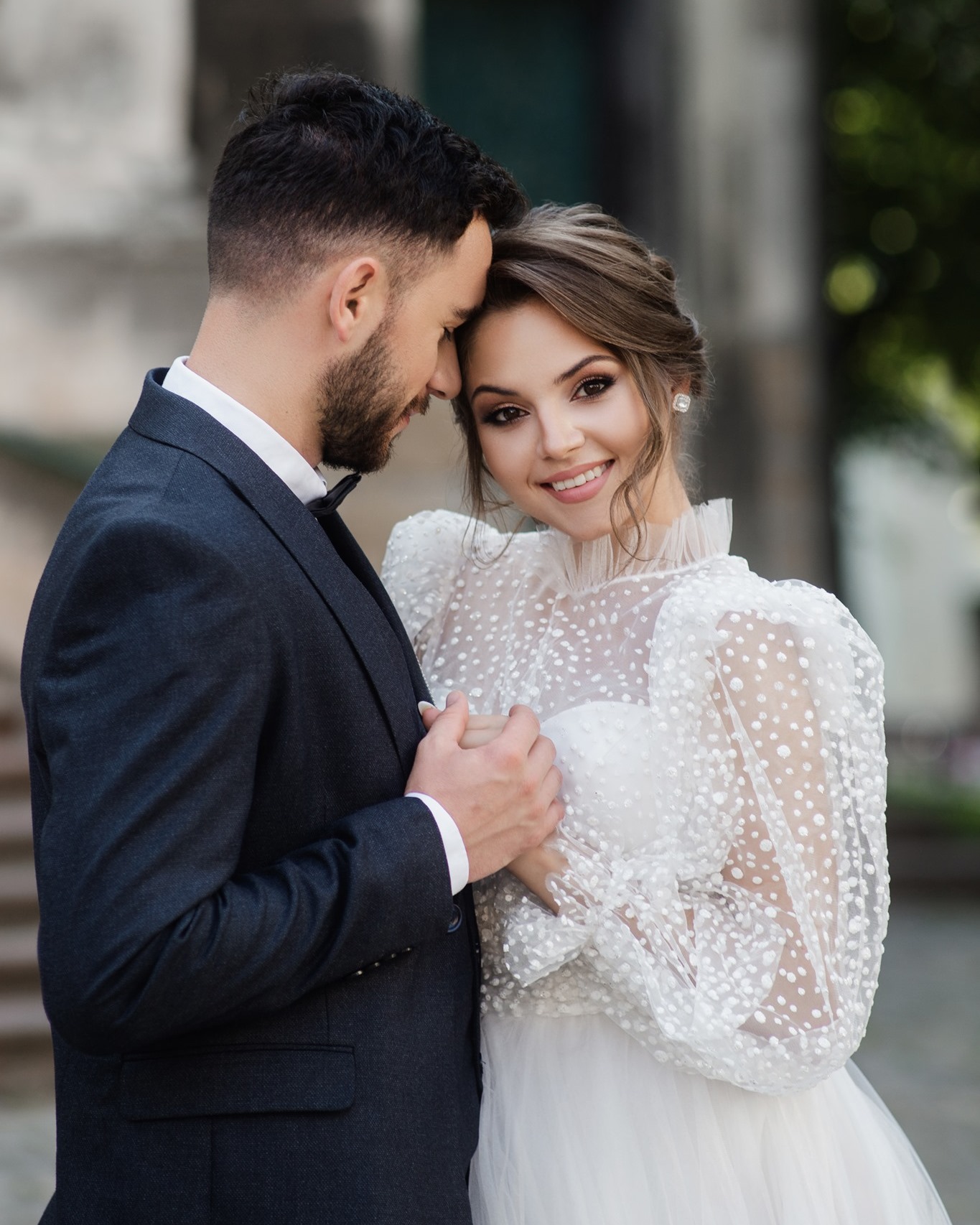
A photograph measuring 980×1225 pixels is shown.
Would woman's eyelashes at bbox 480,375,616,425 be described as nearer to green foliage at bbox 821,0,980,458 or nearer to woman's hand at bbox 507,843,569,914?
woman's hand at bbox 507,843,569,914

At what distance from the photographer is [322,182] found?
211cm

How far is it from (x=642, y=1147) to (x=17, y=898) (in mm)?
4295

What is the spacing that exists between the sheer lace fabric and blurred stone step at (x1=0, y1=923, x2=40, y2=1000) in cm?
394

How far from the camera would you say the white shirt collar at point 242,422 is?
208 centimetres

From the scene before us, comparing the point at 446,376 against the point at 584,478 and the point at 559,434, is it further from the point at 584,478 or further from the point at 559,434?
the point at 584,478

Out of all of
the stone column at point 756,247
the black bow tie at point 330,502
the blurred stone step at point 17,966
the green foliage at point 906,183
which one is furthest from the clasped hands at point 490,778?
the green foliage at point 906,183

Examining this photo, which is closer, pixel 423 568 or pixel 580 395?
pixel 580 395

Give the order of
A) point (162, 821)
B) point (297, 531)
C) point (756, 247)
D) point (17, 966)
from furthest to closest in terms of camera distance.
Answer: point (756, 247)
point (17, 966)
point (297, 531)
point (162, 821)

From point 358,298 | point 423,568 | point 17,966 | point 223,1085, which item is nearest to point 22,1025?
point 17,966

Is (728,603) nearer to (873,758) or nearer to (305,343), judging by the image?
(873,758)

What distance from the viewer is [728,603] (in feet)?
7.86

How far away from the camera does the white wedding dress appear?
7.61 ft

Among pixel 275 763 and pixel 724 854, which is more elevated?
pixel 275 763

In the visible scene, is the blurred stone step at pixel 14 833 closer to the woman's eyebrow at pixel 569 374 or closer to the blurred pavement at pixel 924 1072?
the blurred pavement at pixel 924 1072
